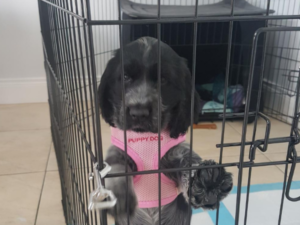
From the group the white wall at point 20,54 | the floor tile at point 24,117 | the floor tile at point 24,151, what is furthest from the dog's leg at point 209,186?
the white wall at point 20,54

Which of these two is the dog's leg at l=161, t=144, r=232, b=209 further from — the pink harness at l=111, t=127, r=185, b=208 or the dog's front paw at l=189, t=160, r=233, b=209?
the pink harness at l=111, t=127, r=185, b=208

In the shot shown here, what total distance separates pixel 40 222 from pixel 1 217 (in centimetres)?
17

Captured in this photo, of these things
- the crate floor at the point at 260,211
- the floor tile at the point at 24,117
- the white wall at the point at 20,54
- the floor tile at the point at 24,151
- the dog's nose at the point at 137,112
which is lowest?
the floor tile at the point at 24,117

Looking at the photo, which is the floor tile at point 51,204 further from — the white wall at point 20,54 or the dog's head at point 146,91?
the white wall at point 20,54

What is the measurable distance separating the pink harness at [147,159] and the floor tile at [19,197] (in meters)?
0.64

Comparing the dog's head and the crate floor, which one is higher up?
the dog's head

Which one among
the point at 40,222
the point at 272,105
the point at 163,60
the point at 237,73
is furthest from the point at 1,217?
the point at 272,105

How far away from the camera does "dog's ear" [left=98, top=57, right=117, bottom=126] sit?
0.95 metres

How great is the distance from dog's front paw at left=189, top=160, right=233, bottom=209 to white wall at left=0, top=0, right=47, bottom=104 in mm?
2267

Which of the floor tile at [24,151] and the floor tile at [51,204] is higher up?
the floor tile at [51,204]

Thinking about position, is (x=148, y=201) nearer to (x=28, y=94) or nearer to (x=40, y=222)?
(x=40, y=222)

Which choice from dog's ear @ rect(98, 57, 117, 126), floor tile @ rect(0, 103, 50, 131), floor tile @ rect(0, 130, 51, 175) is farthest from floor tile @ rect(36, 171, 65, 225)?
floor tile @ rect(0, 103, 50, 131)

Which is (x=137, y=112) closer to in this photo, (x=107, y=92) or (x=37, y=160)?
(x=107, y=92)

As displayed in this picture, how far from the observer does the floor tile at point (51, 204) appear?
4.32 feet
